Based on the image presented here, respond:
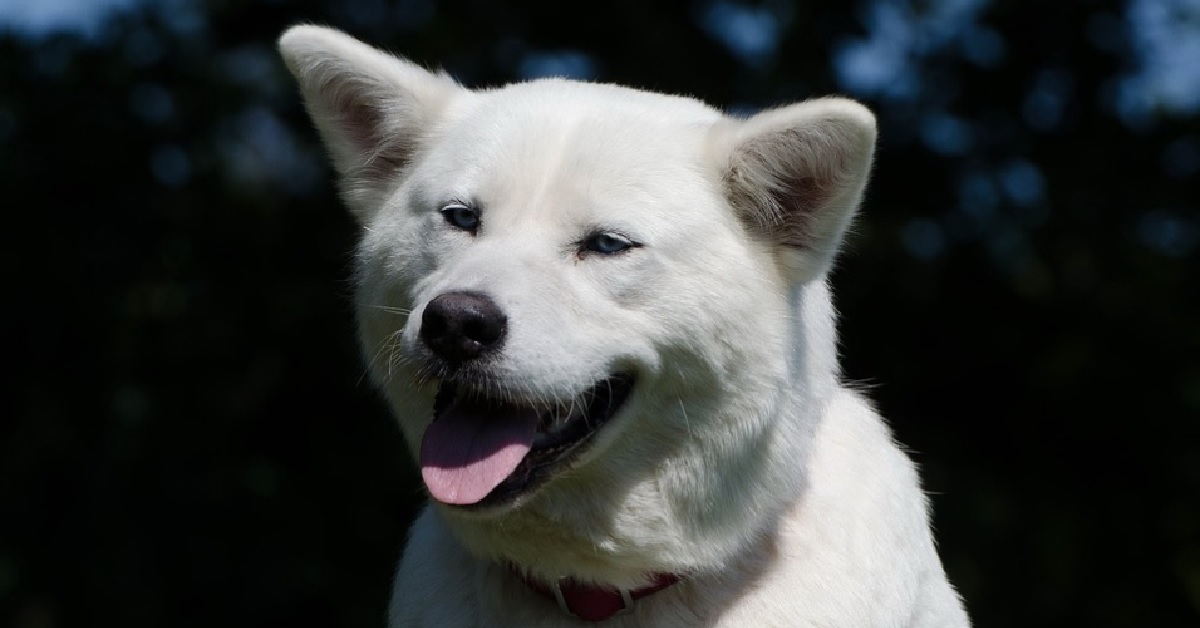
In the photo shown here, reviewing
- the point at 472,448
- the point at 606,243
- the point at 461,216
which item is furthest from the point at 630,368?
the point at 461,216

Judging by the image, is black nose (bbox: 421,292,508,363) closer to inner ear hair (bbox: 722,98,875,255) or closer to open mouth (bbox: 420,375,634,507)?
open mouth (bbox: 420,375,634,507)

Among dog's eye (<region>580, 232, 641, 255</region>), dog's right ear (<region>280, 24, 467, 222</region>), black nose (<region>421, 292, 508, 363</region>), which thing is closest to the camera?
Result: black nose (<region>421, 292, 508, 363</region>)

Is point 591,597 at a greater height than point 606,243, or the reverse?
point 606,243

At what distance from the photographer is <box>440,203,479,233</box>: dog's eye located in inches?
160

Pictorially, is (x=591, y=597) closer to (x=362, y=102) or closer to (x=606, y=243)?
(x=606, y=243)

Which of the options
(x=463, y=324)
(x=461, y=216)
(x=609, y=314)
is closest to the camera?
(x=463, y=324)

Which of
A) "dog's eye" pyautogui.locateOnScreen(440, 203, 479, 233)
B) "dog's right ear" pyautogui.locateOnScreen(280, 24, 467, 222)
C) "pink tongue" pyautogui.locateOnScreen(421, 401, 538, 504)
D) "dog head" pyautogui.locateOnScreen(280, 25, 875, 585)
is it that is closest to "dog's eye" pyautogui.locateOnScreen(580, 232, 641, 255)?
"dog head" pyautogui.locateOnScreen(280, 25, 875, 585)

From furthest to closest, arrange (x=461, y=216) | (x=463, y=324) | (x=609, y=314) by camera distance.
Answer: (x=461, y=216) → (x=609, y=314) → (x=463, y=324)

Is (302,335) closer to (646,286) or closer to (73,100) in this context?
(73,100)

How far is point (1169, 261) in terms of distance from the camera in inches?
415

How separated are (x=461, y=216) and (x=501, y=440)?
0.61m

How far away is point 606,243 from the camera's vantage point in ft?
13.0

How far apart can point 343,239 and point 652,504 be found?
7152 millimetres

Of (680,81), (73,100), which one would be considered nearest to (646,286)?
(680,81)
